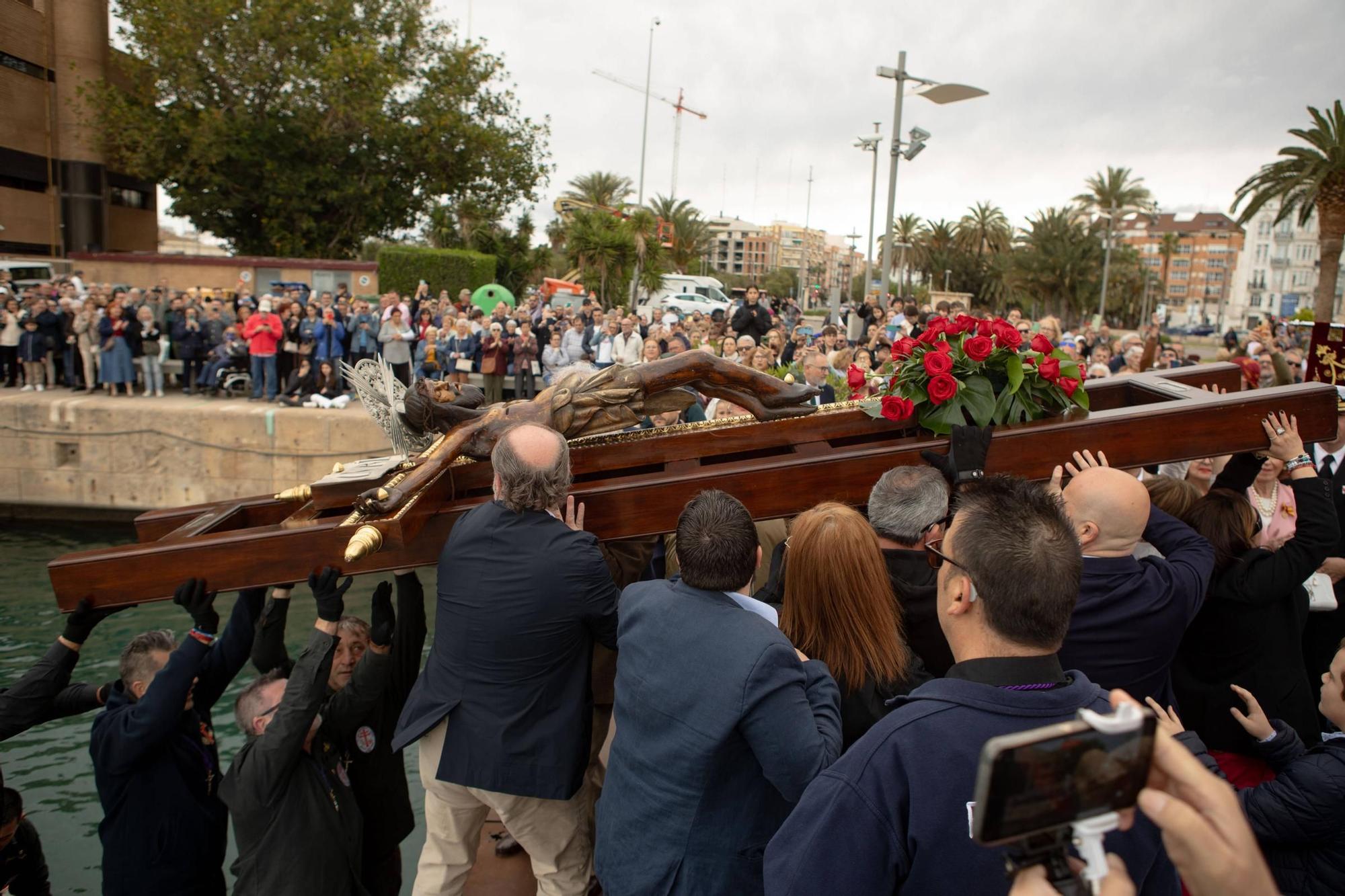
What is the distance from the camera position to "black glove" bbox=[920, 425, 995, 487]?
319cm

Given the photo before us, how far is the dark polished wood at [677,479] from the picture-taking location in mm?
2961

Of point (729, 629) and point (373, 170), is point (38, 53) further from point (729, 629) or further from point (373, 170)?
point (729, 629)

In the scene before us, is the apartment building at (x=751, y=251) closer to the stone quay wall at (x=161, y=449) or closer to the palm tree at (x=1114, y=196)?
the palm tree at (x=1114, y=196)

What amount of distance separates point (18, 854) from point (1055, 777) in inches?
174

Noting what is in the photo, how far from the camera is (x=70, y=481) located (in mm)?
14359

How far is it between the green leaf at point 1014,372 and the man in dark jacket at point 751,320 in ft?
36.0

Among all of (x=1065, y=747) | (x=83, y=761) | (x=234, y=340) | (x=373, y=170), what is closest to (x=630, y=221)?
(x=373, y=170)

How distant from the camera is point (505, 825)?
301 cm

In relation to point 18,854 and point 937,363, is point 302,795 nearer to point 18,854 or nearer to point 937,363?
point 18,854

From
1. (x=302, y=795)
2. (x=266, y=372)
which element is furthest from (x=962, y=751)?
(x=266, y=372)

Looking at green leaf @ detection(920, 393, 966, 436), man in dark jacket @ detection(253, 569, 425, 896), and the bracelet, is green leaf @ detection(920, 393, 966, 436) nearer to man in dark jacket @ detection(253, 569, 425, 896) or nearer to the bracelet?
the bracelet

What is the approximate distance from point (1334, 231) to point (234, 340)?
81.8ft

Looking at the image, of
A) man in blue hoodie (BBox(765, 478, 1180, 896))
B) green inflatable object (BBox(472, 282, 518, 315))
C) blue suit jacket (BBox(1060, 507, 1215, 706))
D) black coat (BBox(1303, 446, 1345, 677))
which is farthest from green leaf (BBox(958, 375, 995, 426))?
green inflatable object (BBox(472, 282, 518, 315))

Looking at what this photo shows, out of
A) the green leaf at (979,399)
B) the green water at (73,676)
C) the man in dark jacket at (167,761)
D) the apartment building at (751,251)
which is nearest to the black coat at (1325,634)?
the green leaf at (979,399)
